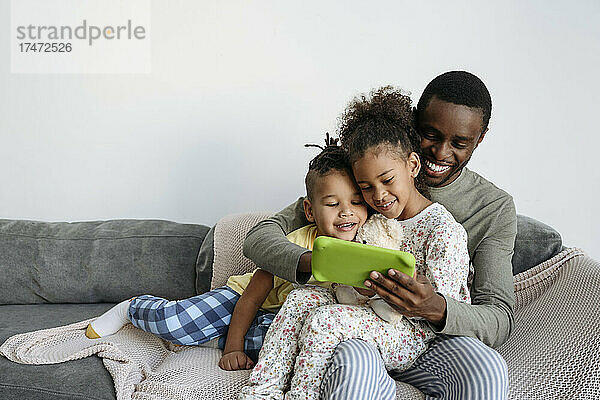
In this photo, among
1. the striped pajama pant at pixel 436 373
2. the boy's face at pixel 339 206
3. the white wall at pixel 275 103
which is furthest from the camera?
the white wall at pixel 275 103

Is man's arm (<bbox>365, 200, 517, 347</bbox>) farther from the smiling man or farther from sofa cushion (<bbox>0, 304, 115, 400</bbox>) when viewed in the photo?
sofa cushion (<bbox>0, 304, 115, 400</bbox>)


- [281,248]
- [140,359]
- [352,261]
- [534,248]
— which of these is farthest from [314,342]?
[534,248]

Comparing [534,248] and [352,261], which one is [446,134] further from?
[534,248]

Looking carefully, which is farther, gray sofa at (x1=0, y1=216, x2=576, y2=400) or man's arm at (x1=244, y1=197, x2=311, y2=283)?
gray sofa at (x1=0, y1=216, x2=576, y2=400)

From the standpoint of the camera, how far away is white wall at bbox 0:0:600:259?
239 centimetres

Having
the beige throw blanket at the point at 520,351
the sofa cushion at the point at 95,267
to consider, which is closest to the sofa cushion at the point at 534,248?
the beige throw blanket at the point at 520,351

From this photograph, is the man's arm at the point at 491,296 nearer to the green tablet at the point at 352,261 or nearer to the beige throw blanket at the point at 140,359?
the green tablet at the point at 352,261

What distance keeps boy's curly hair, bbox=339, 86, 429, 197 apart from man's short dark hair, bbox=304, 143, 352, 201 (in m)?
0.03

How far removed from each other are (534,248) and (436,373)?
28.9 inches

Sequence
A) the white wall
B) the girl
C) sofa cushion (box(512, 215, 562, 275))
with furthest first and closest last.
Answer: the white wall < sofa cushion (box(512, 215, 562, 275)) < the girl

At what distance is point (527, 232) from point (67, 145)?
1.72 metres

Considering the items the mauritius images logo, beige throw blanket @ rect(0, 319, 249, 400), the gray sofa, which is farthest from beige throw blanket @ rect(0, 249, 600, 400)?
the mauritius images logo

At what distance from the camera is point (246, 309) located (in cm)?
174

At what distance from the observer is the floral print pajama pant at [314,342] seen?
4.56 ft
